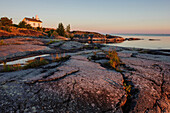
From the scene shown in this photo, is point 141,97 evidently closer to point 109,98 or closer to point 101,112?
point 109,98

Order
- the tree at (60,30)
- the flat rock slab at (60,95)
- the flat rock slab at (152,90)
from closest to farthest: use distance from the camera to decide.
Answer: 1. the flat rock slab at (60,95)
2. the flat rock slab at (152,90)
3. the tree at (60,30)

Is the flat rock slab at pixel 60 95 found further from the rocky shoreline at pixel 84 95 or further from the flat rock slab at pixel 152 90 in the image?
the flat rock slab at pixel 152 90

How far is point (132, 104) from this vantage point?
1779mm

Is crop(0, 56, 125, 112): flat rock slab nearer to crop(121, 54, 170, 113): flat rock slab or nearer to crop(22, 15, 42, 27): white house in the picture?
crop(121, 54, 170, 113): flat rock slab

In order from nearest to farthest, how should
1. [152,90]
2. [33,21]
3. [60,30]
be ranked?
[152,90] < [60,30] < [33,21]

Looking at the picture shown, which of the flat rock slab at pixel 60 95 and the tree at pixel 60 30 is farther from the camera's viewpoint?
the tree at pixel 60 30

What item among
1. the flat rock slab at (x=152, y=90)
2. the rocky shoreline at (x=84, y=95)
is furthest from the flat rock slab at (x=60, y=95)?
the flat rock slab at (x=152, y=90)

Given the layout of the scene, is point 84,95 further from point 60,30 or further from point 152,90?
point 60,30

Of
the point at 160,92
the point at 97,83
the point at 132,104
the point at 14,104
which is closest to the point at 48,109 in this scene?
the point at 14,104

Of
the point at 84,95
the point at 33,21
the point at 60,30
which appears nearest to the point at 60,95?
the point at 84,95

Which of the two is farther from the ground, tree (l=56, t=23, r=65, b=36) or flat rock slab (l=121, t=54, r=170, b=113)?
tree (l=56, t=23, r=65, b=36)

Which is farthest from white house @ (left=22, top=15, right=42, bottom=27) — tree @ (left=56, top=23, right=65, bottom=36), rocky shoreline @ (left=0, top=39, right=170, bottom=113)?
rocky shoreline @ (left=0, top=39, right=170, bottom=113)

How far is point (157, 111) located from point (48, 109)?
1762 millimetres

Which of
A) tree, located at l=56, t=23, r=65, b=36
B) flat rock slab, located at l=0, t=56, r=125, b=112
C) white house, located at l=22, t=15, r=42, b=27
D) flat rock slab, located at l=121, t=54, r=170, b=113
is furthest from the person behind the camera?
white house, located at l=22, t=15, r=42, b=27
